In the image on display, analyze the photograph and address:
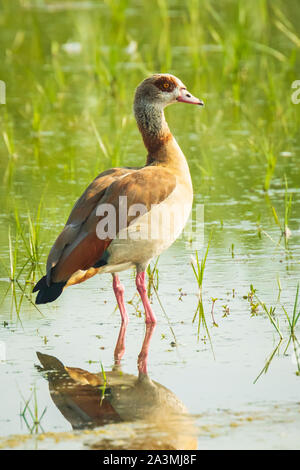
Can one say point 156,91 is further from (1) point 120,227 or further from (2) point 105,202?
(1) point 120,227

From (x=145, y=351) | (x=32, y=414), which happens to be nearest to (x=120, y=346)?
(x=145, y=351)

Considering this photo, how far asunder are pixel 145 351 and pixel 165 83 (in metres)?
2.35

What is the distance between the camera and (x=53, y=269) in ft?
20.5

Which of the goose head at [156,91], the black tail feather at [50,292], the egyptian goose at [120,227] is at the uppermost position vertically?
the goose head at [156,91]

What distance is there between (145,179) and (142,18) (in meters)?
13.5

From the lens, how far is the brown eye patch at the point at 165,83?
740 cm

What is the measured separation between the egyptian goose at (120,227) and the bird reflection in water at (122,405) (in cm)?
63

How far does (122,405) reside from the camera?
5148mm

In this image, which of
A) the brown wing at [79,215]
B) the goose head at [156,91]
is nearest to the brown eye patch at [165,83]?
the goose head at [156,91]

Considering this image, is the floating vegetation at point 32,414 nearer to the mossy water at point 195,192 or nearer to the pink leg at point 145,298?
the mossy water at point 195,192

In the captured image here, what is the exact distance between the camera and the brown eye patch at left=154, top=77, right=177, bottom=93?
740cm

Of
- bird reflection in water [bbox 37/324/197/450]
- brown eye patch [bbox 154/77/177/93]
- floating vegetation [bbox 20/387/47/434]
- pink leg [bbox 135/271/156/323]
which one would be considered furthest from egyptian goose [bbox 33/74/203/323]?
floating vegetation [bbox 20/387/47/434]

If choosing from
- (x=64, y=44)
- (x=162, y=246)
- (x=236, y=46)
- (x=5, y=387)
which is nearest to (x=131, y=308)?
(x=162, y=246)

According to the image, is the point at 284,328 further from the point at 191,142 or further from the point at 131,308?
the point at 191,142
